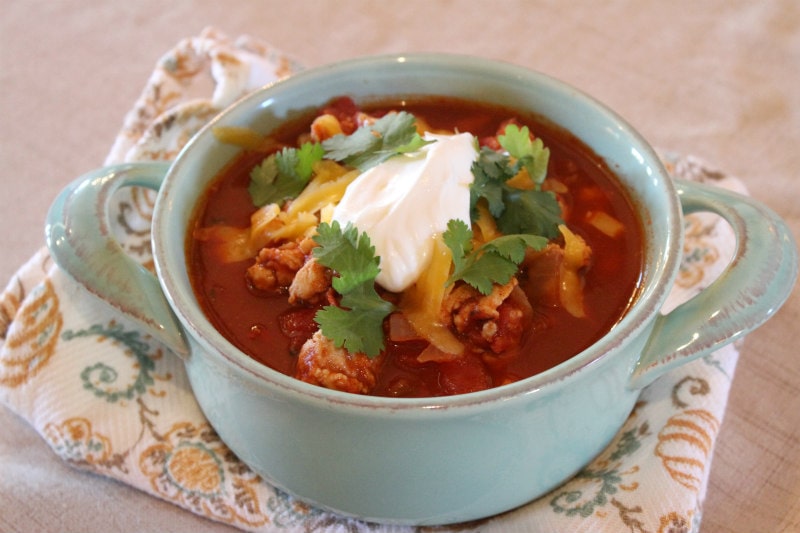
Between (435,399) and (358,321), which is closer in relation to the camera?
(435,399)

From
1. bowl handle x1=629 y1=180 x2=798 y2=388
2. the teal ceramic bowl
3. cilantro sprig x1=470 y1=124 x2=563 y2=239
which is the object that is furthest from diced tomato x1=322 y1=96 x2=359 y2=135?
bowl handle x1=629 y1=180 x2=798 y2=388

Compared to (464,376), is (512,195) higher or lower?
higher

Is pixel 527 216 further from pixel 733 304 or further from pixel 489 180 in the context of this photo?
pixel 733 304

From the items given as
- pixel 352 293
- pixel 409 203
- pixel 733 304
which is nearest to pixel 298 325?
pixel 352 293

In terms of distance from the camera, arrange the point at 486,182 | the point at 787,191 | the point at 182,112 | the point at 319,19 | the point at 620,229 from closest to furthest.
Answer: the point at 486,182 → the point at 620,229 → the point at 182,112 → the point at 787,191 → the point at 319,19

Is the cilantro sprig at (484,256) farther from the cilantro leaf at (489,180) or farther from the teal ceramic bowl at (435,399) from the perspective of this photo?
the teal ceramic bowl at (435,399)

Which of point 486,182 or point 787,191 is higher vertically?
point 486,182

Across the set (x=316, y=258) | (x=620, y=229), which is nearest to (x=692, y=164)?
(x=620, y=229)

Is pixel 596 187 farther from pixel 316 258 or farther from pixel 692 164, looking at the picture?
pixel 316 258
